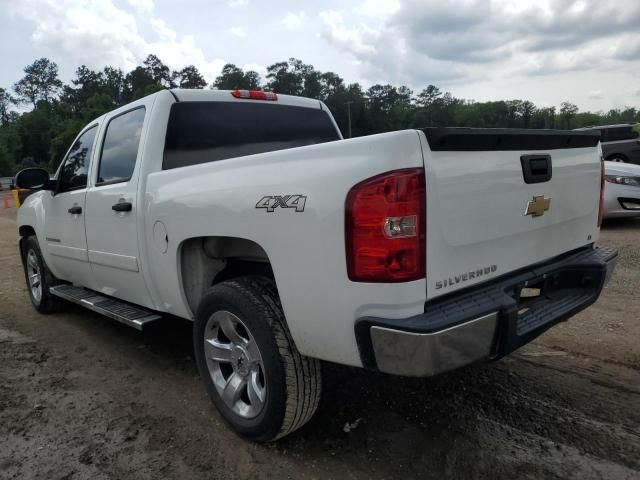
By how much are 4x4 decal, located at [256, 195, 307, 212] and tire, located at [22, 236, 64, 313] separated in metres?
3.70

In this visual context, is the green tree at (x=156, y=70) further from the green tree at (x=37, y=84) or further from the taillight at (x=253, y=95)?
the taillight at (x=253, y=95)

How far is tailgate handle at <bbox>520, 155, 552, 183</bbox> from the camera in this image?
8.04ft

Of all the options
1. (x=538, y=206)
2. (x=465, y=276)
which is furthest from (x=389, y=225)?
(x=538, y=206)

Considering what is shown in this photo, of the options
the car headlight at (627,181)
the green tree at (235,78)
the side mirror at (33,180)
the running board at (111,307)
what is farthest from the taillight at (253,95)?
the green tree at (235,78)

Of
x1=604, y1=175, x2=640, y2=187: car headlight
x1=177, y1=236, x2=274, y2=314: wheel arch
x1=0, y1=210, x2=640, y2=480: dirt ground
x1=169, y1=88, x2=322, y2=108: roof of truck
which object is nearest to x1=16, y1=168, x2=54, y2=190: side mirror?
x1=0, y1=210, x2=640, y2=480: dirt ground

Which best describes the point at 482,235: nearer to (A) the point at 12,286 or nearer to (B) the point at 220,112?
(B) the point at 220,112

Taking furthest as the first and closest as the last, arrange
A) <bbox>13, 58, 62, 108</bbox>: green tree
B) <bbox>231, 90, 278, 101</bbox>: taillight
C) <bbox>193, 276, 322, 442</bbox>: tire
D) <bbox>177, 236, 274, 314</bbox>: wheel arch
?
1. <bbox>13, 58, 62, 108</bbox>: green tree
2. <bbox>231, 90, 278, 101</bbox>: taillight
3. <bbox>177, 236, 274, 314</bbox>: wheel arch
4. <bbox>193, 276, 322, 442</bbox>: tire

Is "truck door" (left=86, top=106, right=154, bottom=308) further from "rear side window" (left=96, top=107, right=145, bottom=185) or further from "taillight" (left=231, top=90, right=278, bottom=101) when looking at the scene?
"taillight" (left=231, top=90, right=278, bottom=101)

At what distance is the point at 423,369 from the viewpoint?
6.48ft

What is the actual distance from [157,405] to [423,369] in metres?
1.95

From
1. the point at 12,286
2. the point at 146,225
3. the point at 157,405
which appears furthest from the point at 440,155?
the point at 12,286

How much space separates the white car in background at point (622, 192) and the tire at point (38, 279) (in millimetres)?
7954

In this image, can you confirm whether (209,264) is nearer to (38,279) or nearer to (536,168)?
(536,168)

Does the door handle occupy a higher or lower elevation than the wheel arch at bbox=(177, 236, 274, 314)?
higher
